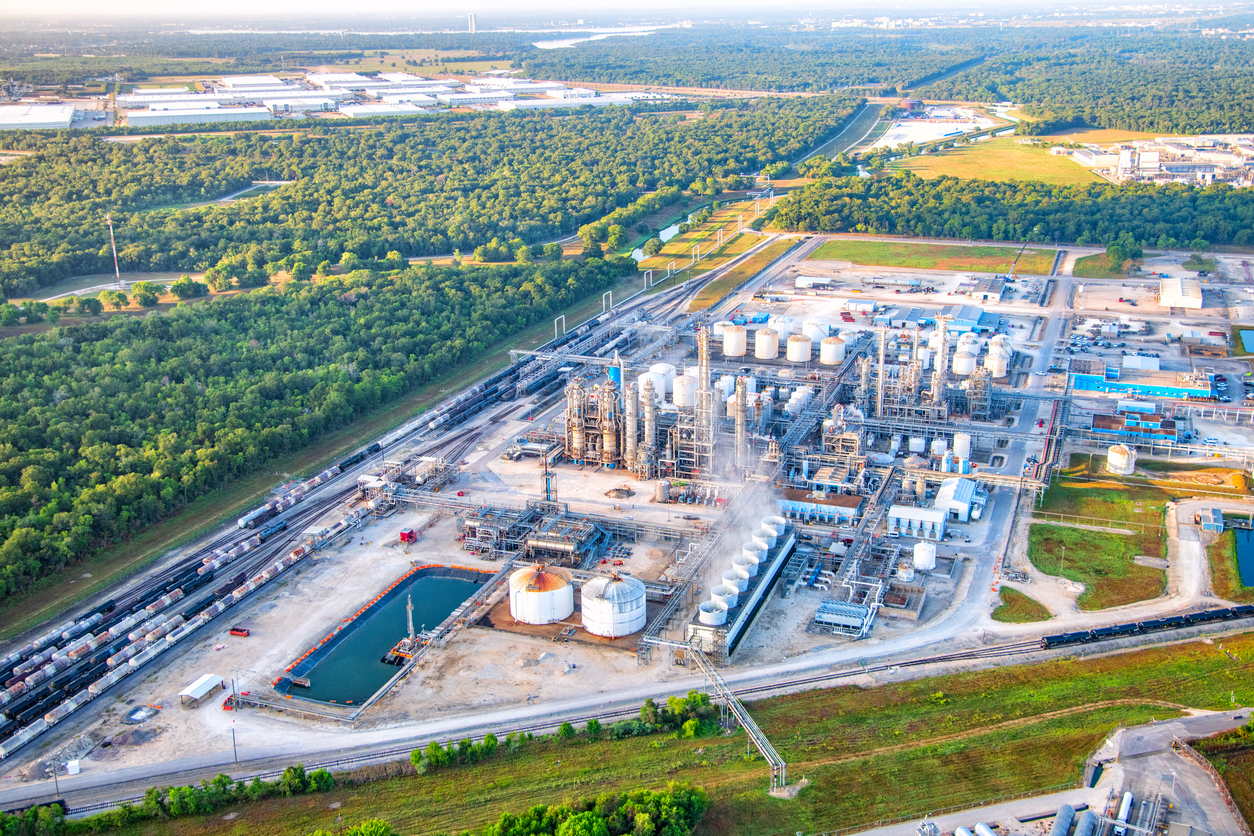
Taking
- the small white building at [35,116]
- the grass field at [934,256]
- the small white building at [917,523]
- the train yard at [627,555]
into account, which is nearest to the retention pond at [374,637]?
the train yard at [627,555]

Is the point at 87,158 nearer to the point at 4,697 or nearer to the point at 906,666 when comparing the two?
the point at 4,697

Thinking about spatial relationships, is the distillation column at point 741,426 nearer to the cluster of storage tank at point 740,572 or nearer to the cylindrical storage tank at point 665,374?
the cluster of storage tank at point 740,572

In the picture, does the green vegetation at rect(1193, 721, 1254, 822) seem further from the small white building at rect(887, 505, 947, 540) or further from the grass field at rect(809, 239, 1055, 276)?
the grass field at rect(809, 239, 1055, 276)

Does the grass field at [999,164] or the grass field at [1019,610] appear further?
the grass field at [999,164]

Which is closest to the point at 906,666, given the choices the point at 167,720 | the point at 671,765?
the point at 671,765

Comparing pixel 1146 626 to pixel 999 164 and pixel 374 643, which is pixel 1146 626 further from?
pixel 999 164

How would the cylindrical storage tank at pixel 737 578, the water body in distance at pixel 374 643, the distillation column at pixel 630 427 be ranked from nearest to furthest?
the water body in distance at pixel 374 643 → the cylindrical storage tank at pixel 737 578 → the distillation column at pixel 630 427

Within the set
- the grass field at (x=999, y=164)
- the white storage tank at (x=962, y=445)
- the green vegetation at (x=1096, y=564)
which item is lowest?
the green vegetation at (x=1096, y=564)
